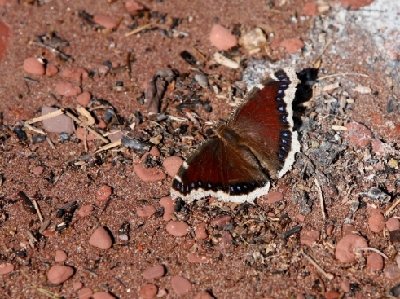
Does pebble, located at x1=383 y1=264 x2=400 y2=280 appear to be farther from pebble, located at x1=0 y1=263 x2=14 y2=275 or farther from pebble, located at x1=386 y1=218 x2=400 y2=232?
pebble, located at x1=0 y1=263 x2=14 y2=275

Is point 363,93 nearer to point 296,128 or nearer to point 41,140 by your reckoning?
point 296,128

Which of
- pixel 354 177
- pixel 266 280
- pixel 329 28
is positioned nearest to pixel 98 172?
pixel 266 280

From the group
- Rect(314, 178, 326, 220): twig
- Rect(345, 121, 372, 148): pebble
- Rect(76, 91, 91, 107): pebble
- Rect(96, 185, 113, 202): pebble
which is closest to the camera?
Rect(314, 178, 326, 220): twig

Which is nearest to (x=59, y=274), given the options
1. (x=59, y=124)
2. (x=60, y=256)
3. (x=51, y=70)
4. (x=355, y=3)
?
(x=60, y=256)

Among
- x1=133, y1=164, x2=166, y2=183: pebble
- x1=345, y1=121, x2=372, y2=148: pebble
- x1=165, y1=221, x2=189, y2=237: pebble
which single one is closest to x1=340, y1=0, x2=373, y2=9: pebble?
x1=345, y1=121, x2=372, y2=148: pebble

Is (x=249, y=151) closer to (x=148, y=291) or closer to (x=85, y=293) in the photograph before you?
(x=148, y=291)

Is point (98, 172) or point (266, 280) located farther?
point (98, 172)
